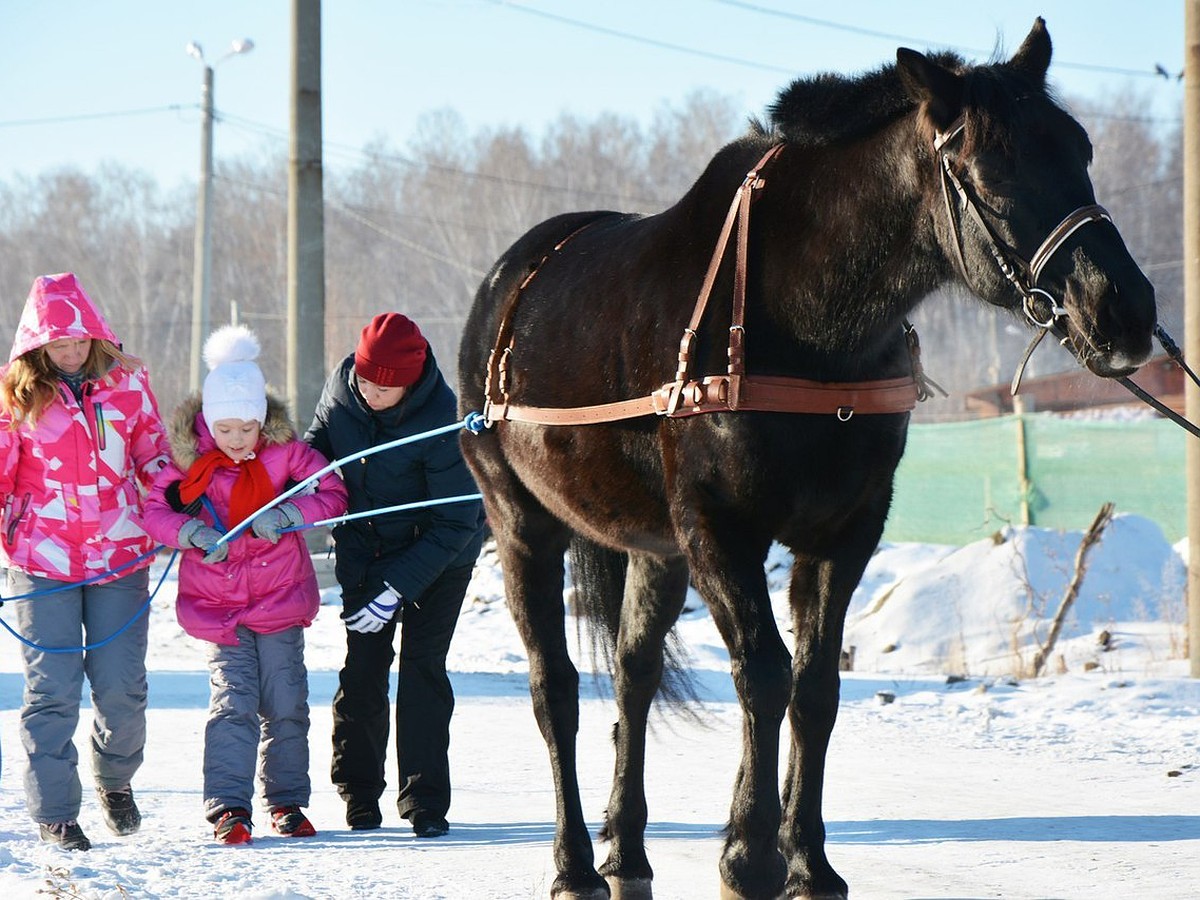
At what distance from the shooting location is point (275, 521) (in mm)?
4824

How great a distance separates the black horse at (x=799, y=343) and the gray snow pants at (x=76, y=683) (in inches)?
63.5

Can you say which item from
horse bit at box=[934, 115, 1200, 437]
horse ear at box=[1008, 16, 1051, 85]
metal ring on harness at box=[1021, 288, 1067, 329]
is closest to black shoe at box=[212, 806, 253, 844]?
horse bit at box=[934, 115, 1200, 437]

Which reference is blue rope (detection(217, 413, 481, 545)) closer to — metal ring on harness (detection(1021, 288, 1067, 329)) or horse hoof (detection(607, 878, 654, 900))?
horse hoof (detection(607, 878, 654, 900))

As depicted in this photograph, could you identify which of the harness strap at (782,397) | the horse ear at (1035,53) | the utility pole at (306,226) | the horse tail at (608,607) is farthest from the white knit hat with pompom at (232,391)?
the utility pole at (306,226)

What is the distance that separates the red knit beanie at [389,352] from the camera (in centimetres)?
509

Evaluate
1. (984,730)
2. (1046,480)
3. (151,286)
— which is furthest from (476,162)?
(984,730)

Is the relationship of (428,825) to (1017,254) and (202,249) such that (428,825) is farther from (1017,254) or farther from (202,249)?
(202,249)

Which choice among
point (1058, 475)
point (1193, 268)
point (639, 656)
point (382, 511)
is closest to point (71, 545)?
point (382, 511)

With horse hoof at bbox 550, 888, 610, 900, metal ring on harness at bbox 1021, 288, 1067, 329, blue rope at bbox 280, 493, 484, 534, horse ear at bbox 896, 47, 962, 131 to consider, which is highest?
horse ear at bbox 896, 47, 962, 131

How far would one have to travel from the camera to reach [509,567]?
464cm

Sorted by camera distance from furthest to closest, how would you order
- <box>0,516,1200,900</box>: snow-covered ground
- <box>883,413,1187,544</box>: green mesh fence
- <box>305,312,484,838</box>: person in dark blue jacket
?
<box>883,413,1187,544</box>: green mesh fence
<box>305,312,484,838</box>: person in dark blue jacket
<box>0,516,1200,900</box>: snow-covered ground

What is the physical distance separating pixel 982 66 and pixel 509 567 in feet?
7.12

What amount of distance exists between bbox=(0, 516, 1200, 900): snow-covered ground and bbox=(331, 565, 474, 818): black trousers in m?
0.19

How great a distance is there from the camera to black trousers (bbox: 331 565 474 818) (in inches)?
199
